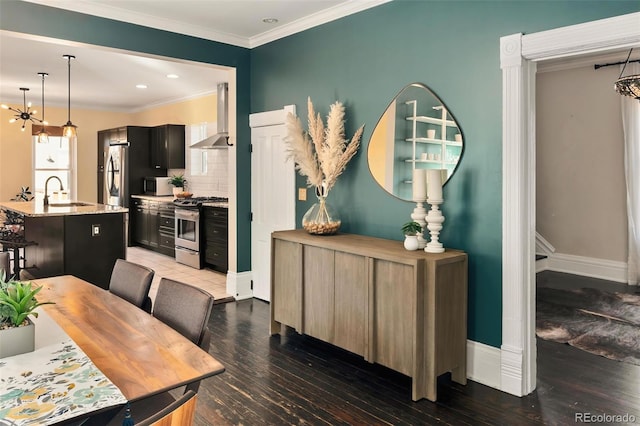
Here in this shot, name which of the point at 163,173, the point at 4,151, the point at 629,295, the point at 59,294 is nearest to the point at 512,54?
the point at 59,294

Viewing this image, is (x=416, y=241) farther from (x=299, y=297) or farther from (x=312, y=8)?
(x=312, y=8)

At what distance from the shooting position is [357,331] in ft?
10.5

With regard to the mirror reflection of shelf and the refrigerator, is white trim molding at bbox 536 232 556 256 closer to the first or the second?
the mirror reflection of shelf

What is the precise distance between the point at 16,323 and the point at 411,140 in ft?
8.81

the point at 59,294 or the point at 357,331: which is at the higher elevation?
the point at 59,294

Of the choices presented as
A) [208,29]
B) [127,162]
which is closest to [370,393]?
[208,29]

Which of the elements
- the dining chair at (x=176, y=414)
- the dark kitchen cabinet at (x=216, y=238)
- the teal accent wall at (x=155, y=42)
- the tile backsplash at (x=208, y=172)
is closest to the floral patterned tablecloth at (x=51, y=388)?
the dining chair at (x=176, y=414)

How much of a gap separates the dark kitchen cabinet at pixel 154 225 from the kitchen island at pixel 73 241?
2201 millimetres

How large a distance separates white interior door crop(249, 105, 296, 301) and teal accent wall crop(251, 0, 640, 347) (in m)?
0.66

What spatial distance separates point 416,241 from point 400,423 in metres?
1.10

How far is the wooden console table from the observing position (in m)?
2.84

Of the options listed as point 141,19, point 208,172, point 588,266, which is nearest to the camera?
point 141,19

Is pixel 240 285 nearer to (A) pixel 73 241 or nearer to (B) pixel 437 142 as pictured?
(A) pixel 73 241

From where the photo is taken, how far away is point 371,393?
9.61 ft
